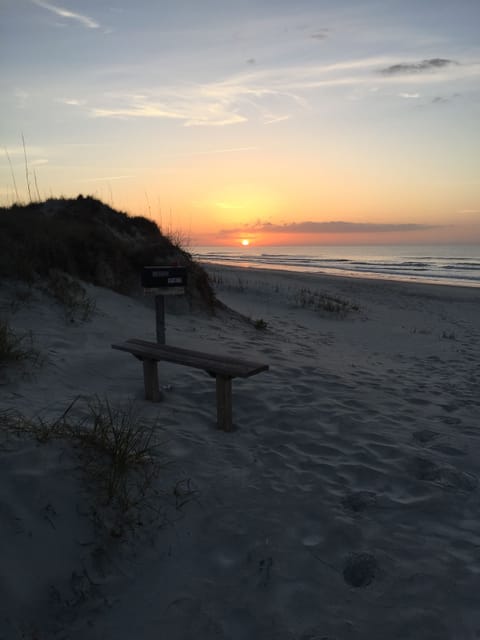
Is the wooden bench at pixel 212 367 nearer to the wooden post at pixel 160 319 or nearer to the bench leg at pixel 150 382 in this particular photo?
the bench leg at pixel 150 382

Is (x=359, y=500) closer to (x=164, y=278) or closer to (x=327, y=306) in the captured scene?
(x=164, y=278)

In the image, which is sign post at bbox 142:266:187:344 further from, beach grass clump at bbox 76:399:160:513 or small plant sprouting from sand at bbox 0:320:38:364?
beach grass clump at bbox 76:399:160:513

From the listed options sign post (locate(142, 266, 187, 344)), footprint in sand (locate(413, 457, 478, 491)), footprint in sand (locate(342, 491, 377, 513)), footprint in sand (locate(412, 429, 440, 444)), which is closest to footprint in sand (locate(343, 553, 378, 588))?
footprint in sand (locate(342, 491, 377, 513))

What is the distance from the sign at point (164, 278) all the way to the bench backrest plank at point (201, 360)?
78 cm

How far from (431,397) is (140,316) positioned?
525cm

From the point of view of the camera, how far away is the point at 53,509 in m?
2.65

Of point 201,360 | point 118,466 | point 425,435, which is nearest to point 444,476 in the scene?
point 425,435

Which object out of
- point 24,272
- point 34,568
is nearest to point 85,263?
point 24,272

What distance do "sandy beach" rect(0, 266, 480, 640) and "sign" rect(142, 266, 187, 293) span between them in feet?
3.60

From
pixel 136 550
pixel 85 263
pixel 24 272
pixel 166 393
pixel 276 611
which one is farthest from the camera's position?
pixel 85 263

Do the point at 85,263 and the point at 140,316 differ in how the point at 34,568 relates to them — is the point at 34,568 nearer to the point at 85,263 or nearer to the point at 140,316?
the point at 140,316

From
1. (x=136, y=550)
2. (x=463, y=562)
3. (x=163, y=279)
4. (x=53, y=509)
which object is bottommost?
(x=463, y=562)

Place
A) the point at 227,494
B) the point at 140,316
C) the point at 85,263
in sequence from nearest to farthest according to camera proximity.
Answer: the point at 227,494
the point at 140,316
the point at 85,263

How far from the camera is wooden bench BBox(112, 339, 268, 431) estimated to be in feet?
13.2
